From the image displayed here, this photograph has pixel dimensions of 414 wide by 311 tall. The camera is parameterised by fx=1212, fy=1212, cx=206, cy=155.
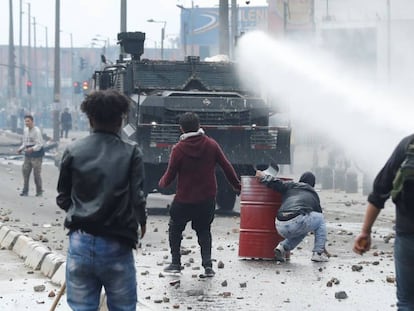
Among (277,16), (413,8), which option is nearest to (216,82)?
(413,8)

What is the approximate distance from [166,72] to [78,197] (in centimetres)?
1543

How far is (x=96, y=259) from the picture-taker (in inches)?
266

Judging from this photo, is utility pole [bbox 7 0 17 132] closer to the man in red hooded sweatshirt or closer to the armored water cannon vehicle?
the armored water cannon vehicle

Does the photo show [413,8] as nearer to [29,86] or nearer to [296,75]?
[296,75]

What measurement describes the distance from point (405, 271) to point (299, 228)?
21.4 feet

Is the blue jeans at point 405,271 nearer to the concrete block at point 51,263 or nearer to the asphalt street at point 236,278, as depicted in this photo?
the asphalt street at point 236,278

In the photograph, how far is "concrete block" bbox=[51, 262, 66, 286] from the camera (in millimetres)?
12039

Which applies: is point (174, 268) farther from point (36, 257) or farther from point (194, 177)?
point (36, 257)

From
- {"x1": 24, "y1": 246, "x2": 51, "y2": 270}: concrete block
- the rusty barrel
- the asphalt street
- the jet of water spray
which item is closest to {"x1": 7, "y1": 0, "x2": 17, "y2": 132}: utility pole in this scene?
the jet of water spray

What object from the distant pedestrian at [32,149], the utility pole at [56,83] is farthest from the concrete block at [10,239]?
the utility pole at [56,83]

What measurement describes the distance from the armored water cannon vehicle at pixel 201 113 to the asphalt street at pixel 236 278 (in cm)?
248

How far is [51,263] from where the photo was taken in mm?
12891

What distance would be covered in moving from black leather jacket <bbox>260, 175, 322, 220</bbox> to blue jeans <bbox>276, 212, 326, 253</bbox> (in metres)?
0.07

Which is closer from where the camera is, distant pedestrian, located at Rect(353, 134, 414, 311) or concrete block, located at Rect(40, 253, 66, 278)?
distant pedestrian, located at Rect(353, 134, 414, 311)
